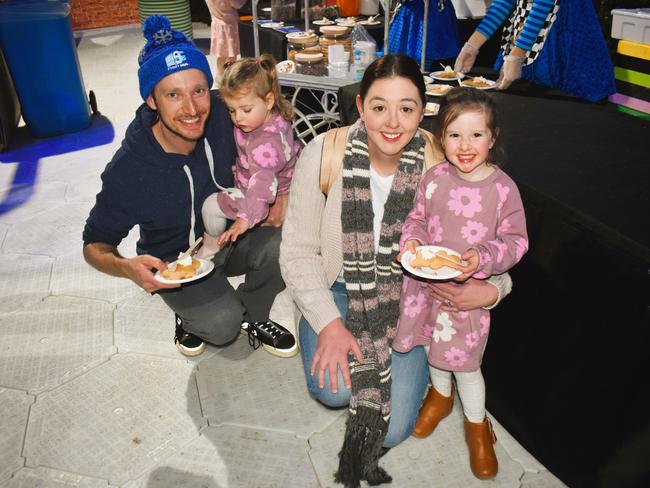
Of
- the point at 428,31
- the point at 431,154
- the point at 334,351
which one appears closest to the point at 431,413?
the point at 334,351

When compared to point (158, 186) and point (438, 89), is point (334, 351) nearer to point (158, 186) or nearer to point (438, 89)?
point (158, 186)

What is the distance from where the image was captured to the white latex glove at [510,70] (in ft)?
10.2

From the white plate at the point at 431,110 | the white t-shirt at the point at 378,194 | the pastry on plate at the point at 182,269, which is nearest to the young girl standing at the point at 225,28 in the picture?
the white plate at the point at 431,110

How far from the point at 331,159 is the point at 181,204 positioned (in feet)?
2.68

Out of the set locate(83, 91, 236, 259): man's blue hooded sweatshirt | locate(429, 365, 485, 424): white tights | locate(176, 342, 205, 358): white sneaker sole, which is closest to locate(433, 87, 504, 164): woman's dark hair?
locate(429, 365, 485, 424): white tights

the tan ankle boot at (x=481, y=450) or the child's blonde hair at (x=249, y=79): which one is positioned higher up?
the child's blonde hair at (x=249, y=79)

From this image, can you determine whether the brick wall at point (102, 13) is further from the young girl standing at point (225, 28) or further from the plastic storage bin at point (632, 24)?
the plastic storage bin at point (632, 24)

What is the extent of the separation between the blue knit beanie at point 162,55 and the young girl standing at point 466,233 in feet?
3.54

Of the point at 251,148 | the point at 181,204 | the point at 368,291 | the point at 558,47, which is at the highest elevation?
the point at 558,47

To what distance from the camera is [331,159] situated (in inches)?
80.9

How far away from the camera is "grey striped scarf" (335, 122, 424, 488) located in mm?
1991

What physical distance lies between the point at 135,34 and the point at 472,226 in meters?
11.1

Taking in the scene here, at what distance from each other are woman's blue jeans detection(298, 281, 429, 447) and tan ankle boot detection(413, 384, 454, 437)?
137 millimetres

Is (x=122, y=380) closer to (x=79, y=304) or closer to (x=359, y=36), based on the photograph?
(x=79, y=304)
